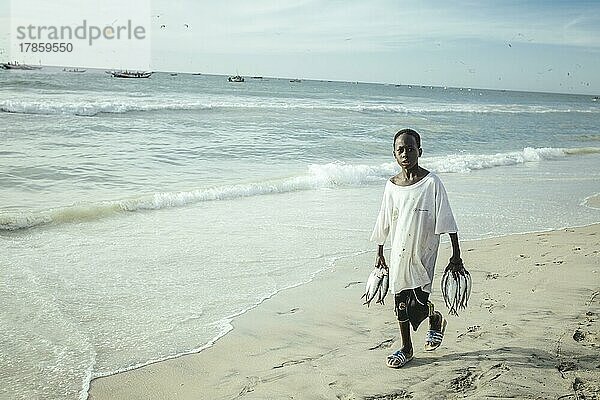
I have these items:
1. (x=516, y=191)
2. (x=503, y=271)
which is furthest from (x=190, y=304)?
(x=516, y=191)

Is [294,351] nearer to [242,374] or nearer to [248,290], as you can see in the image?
[242,374]

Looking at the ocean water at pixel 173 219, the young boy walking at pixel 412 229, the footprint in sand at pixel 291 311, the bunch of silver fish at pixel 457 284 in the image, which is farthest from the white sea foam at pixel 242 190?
the bunch of silver fish at pixel 457 284

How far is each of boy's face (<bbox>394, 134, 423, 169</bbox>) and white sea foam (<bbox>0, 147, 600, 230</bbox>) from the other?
18.4 ft

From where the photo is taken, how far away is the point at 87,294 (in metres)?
5.11

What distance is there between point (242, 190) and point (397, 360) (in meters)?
6.94

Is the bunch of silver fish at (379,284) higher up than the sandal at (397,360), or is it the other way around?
the bunch of silver fish at (379,284)

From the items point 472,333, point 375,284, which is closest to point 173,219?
point 375,284

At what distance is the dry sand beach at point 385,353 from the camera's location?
11.1 ft

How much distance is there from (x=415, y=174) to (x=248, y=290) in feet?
7.78

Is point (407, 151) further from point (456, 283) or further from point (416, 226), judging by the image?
point (456, 283)

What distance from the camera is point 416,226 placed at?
3.57 meters

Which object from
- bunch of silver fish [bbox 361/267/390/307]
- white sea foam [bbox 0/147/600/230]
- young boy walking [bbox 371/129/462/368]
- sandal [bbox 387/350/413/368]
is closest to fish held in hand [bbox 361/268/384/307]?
bunch of silver fish [bbox 361/267/390/307]

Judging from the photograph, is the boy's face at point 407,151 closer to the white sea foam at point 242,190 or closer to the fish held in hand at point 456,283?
the fish held in hand at point 456,283

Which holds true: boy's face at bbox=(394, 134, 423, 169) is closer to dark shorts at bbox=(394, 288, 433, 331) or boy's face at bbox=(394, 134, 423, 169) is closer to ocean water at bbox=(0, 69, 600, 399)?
dark shorts at bbox=(394, 288, 433, 331)
